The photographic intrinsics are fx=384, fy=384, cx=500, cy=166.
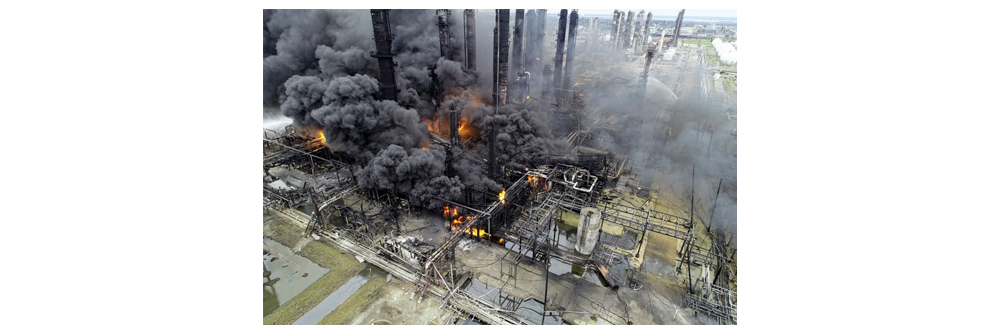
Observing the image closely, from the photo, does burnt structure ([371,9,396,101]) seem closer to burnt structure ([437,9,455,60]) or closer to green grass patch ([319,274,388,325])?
burnt structure ([437,9,455,60])

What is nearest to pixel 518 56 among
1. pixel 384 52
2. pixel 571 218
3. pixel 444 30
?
pixel 444 30

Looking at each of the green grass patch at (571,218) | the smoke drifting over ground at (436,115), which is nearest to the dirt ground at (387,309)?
the smoke drifting over ground at (436,115)

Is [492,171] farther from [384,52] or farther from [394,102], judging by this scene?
[384,52]

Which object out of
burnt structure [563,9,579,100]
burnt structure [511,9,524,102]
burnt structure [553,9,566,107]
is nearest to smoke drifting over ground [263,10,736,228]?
burnt structure [511,9,524,102]

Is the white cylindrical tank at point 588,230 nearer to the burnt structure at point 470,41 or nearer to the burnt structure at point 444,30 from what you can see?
the burnt structure at point 444,30

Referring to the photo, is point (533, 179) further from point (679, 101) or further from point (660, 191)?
point (679, 101)

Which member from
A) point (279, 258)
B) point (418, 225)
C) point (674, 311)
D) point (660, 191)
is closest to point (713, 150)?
point (660, 191)
